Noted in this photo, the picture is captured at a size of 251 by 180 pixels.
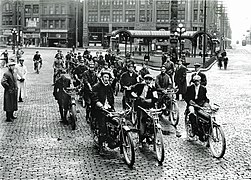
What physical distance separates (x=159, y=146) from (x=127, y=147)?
2.37 feet

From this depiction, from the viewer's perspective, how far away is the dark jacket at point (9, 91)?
1287 centimetres

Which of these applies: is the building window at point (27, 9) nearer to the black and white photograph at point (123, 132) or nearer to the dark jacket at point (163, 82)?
the black and white photograph at point (123, 132)

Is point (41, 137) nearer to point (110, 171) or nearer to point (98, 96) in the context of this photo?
point (98, 96)

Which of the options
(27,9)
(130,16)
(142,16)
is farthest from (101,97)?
(27,9)

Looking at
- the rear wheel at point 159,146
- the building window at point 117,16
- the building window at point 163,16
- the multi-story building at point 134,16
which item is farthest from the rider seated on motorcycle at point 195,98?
the building window at point 117,16

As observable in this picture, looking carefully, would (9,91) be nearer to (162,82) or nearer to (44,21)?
(162,82)

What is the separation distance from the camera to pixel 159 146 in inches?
345

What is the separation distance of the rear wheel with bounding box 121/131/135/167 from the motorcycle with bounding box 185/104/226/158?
199cm

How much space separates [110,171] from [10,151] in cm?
268

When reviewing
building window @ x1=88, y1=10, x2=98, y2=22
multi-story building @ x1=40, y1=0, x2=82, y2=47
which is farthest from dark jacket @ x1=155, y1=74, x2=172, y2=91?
building window @ x1=88, y1=10, x2=98, y2=22

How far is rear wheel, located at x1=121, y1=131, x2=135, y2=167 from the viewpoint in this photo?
815 centimetres

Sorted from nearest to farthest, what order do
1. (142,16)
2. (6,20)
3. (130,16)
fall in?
(142,16)
(130,16)
(6,20)

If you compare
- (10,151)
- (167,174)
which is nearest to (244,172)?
(167,174)

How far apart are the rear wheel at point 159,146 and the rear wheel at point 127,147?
24.8 inches
